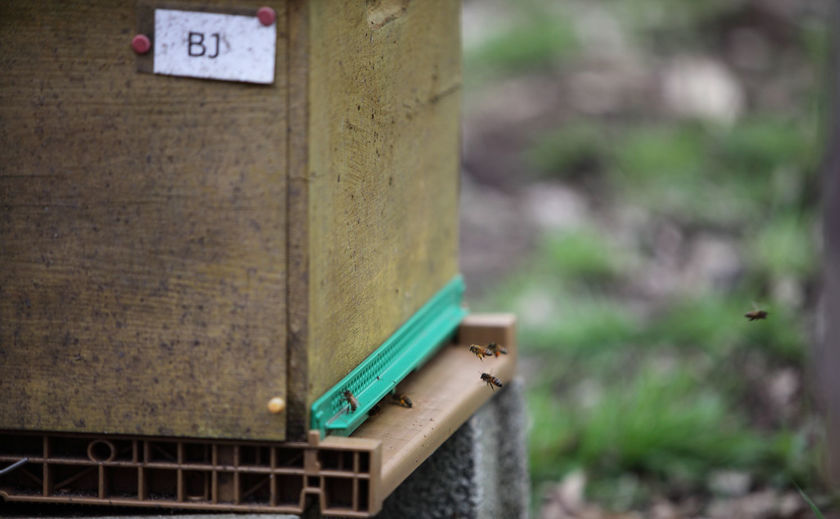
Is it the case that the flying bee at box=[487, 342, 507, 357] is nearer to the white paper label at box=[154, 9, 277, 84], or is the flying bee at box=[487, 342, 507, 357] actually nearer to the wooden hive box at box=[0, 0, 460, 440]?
the wooden hive box at box=[0, 0, 460, 440]

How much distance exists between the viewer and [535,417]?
156 inches

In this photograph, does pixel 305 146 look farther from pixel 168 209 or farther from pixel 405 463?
pixel 405 463

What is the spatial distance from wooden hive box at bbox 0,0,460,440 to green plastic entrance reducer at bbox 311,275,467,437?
7 cm

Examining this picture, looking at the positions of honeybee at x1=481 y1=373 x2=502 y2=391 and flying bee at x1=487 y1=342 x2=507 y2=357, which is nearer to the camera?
honeybee at x1=481 y1=373 x2=502 y2=391

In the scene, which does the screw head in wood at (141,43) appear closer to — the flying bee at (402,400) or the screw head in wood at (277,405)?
the screw head in wood at (277,405)

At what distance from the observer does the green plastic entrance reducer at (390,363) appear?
2.03 metres

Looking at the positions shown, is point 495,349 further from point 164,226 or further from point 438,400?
point 164,226

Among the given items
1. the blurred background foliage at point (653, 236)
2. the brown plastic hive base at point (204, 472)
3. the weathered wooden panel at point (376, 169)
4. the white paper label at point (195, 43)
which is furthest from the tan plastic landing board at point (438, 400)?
the blurred background foliage at point (653, 236)

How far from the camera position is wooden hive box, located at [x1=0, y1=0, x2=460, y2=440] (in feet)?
6.16

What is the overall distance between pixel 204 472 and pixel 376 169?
670mm

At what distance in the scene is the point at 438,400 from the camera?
8.04 ft

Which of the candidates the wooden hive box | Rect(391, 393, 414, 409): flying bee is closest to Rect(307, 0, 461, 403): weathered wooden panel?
the wooden hive box

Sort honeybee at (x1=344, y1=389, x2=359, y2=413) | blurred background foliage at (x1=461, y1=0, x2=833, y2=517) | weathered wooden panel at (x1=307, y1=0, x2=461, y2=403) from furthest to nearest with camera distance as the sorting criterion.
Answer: blurred background foliage at (x1=461, y1=0, x2=833, y2=517)
honeybee at (x1=344, y1=389, x2=359, y2=413)
weathered wooden panel at (x1=307, y1=0, x2=461, y2=403)

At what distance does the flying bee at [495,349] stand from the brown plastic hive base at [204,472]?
67 centimetres
